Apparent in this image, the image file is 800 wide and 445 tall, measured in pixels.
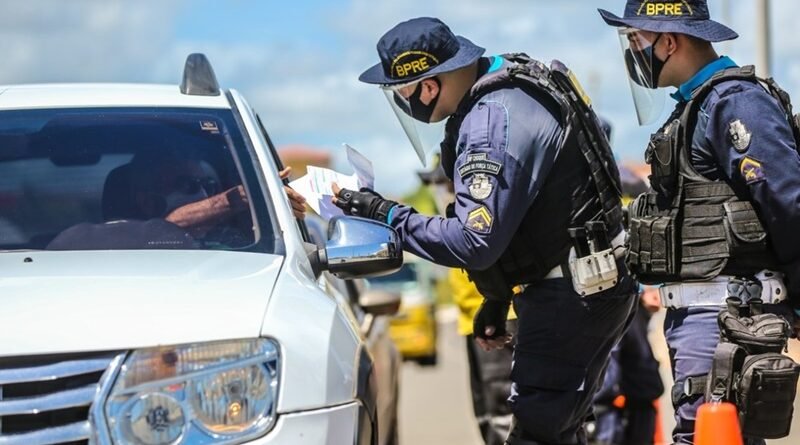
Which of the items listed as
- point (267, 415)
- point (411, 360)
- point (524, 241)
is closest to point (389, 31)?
point (524, 241)

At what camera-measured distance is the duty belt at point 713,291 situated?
13.8 feet

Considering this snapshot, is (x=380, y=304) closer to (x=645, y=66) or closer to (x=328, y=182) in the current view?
(x=328, y=182)

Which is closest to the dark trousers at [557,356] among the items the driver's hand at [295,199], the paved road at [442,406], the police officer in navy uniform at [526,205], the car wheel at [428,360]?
the police officer in navy uniform at [526,205]

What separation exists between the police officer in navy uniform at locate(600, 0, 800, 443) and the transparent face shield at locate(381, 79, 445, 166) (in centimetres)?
85

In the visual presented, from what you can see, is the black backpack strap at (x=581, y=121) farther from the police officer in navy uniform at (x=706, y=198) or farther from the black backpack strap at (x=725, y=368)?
the black backpack strap at (x=725, y=368)

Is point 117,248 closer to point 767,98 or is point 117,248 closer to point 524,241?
point 524,241

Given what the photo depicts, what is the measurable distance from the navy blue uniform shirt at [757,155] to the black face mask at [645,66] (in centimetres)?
36

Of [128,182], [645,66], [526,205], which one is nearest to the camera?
[128,182]

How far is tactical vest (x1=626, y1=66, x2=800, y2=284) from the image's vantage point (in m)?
4.19

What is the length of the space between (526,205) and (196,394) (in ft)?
5.74

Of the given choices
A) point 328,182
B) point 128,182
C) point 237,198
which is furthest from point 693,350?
point 128,182

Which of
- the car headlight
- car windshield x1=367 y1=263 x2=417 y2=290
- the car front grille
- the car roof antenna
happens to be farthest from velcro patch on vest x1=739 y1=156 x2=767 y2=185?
car windshield x1=367 y1=263 x2=417 y2=290

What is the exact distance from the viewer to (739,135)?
412 cm

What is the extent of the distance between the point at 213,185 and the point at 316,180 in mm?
546
